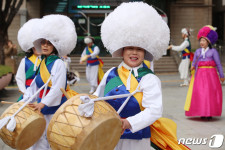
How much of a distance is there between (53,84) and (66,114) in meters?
1.78

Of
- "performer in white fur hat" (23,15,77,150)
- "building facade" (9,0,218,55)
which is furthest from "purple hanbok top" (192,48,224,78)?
"building facade" (9,0,218,55)

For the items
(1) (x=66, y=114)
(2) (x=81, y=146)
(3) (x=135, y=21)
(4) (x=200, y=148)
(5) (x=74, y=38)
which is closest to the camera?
(2) (x=81, y=146)

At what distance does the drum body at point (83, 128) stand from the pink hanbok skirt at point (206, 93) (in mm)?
5382

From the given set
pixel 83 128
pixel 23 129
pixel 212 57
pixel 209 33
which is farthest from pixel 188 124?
pixel 83 128

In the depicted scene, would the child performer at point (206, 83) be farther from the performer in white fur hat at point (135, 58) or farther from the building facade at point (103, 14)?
the building facade at point (103, 14)

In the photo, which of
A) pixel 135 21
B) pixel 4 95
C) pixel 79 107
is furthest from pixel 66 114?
pixel 4 95

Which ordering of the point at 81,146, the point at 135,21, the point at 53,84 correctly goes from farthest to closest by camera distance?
the point at 53,84, the point at 135,21, the point at 81,146

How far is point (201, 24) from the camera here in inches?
893

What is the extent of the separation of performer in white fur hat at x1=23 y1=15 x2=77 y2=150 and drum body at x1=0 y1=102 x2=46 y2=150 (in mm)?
509

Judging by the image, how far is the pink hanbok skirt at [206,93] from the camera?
7.76 meters

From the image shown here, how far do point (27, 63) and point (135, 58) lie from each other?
259 cm

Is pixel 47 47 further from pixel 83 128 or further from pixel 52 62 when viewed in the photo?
pixel 83 128

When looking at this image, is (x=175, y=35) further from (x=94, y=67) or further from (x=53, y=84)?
(x=53, y=84)

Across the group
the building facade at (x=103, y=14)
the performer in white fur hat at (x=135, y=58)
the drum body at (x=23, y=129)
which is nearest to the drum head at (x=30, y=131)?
the drum body at (x=23, y=129)
